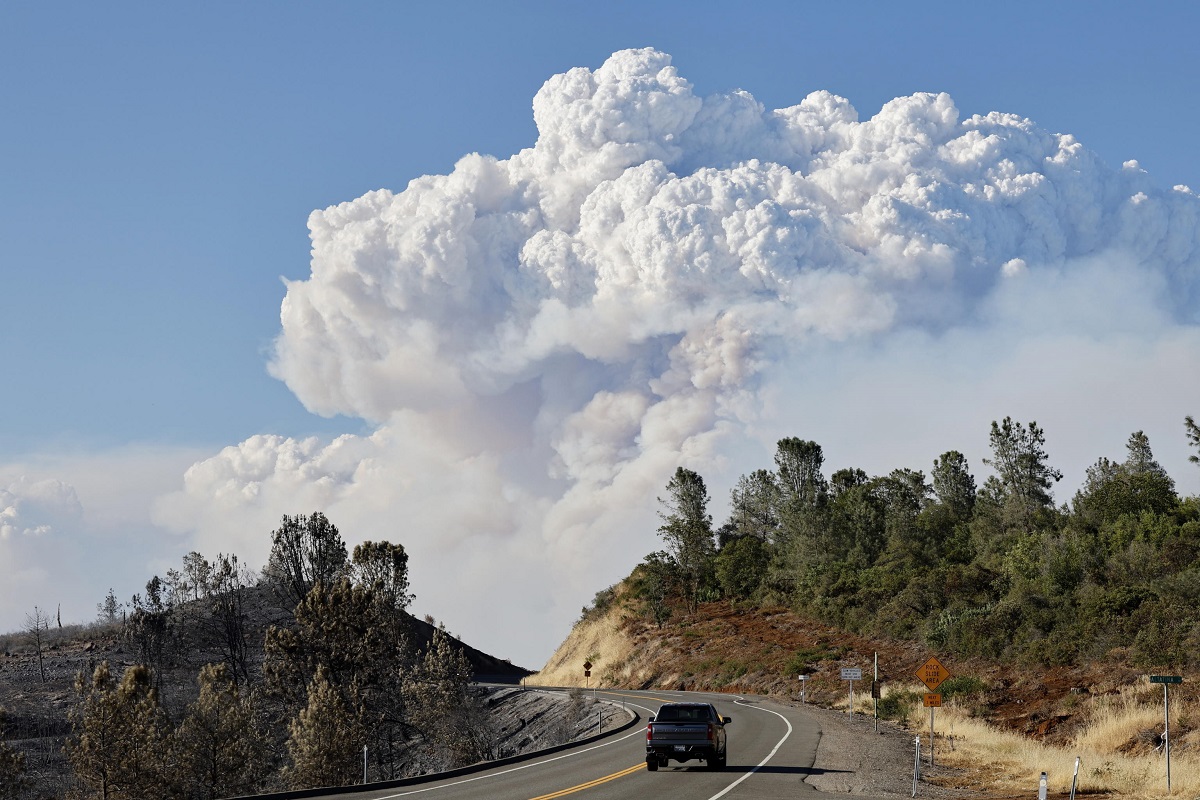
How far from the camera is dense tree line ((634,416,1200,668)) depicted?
175 feet

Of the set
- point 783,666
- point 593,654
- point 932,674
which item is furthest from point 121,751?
point 593,654

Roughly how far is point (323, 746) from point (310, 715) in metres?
1.91

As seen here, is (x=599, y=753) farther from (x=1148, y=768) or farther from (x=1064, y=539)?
(x=1064, y=539)

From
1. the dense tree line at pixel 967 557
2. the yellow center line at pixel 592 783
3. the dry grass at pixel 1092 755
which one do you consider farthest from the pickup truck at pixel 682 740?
the dense tree line at pixel 967 557

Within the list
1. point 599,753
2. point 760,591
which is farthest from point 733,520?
point 599,753

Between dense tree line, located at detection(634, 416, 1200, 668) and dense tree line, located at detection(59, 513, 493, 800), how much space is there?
101 ft

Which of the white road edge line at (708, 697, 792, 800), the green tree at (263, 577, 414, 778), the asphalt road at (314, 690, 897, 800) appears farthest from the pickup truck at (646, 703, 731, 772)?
the green tree at (263, 577, 414, 778)

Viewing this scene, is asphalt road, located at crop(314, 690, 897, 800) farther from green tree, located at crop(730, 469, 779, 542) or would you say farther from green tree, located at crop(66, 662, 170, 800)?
green tree, located at crop(730, 469, 779, 542)

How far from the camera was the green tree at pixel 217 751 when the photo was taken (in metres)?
58.1

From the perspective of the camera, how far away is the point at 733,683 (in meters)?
74.9

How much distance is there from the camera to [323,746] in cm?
5591

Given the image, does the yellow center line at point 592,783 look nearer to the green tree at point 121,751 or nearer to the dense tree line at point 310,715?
the dense tree line at point 310,715

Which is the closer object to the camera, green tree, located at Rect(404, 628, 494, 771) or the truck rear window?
the truck rear window

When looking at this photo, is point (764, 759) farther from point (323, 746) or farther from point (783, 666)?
point (783, 666)
